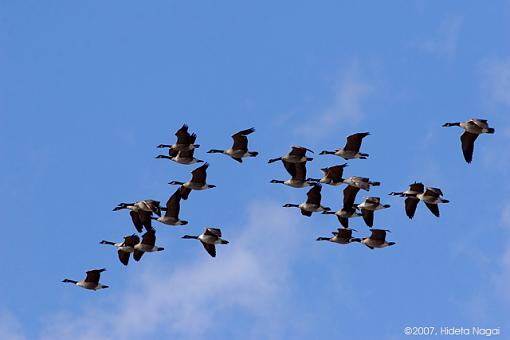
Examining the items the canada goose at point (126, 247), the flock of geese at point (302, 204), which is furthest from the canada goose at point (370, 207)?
the canada goose at point (126, 247)

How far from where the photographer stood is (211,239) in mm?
83812

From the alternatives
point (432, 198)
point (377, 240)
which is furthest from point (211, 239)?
point (432, 198)

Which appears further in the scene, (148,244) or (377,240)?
(148,244)

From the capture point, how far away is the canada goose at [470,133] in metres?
81.9

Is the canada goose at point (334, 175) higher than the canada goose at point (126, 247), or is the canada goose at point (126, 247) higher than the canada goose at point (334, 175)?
the canada goose at point (334, 175)

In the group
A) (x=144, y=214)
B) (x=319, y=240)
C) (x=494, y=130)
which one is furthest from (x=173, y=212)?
(x=494, y=130)

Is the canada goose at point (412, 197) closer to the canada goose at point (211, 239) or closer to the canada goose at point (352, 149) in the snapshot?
the canada goose at point (352, 149)

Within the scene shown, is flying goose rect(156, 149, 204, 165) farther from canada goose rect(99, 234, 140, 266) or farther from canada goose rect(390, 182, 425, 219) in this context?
canada goose rect(390, 182, 425, 219)

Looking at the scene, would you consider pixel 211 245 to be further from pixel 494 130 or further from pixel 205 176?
pixel 494 130

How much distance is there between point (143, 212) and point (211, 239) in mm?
2793

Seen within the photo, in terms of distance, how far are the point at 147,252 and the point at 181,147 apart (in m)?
4.31

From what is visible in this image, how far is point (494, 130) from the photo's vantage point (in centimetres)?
8156

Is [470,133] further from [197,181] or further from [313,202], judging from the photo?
[197,181]

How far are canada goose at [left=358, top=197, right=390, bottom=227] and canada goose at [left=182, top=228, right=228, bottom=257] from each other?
5.27m
